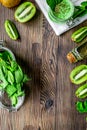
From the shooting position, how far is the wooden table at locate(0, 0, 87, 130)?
65.1 inches

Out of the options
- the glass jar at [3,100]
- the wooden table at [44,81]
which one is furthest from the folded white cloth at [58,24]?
the glass jar at [3,100]

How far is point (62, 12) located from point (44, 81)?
0.79ft

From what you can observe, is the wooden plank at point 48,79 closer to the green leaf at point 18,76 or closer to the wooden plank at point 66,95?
the wooden plank at point 66,95

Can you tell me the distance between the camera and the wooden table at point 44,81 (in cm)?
165

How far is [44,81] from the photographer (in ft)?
5.43

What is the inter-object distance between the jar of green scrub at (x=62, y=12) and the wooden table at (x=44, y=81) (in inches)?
2.1

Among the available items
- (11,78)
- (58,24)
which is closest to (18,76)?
(11,78)

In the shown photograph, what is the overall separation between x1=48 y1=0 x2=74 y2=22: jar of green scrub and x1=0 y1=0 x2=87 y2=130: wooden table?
0.17 feet

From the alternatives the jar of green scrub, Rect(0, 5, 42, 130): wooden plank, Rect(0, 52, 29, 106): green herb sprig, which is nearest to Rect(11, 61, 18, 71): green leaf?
Rect(0, 52, 29, 106): green herb sprig

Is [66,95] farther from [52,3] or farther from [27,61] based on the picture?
[52,3]

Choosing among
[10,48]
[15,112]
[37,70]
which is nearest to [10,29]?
[10,48]

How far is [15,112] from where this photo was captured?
1.65m

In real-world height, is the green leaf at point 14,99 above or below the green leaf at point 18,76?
below

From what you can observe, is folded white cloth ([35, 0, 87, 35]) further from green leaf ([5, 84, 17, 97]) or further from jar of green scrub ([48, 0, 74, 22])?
green leaf ([5, 84, 17, 97])
